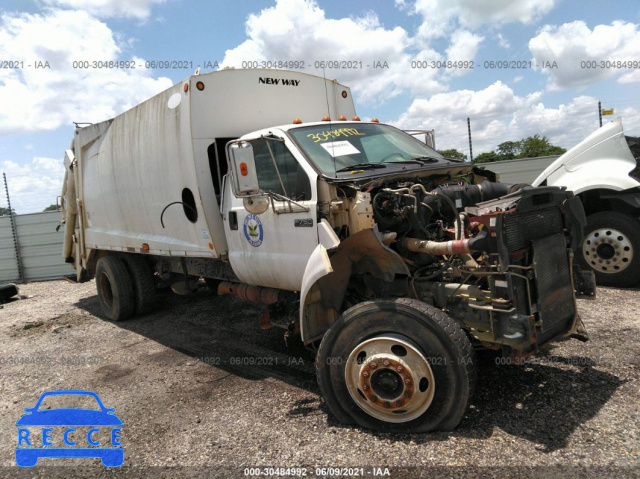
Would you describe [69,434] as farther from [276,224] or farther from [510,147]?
[510,147]

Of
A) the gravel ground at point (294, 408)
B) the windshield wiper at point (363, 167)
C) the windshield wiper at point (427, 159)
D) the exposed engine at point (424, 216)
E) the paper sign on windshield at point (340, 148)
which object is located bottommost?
the gravel ground at point (294, 408)

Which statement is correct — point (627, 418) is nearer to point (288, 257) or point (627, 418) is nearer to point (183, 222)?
point (288, 257)

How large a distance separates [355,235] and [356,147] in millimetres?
1319

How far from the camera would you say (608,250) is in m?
6.34

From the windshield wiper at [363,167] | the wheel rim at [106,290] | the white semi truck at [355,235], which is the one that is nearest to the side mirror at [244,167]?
the white semi truck at [355,235]

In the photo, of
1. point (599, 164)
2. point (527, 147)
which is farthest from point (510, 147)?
point (599, 164)

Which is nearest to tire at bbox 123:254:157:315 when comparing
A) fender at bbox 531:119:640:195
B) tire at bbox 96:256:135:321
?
tire at bbox 96:256:135:321

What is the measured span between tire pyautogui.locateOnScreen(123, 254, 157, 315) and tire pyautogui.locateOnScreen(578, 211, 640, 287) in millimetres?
6539

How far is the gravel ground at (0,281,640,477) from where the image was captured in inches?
116

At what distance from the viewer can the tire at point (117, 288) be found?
7254 millimetres

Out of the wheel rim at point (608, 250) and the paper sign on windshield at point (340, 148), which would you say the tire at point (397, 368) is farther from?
the wheel rim at point (608, 250)

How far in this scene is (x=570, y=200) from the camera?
3.57m

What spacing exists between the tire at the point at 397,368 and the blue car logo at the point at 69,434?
1724 mm

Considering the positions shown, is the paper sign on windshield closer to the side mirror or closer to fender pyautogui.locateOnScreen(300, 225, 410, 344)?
the side mirror
